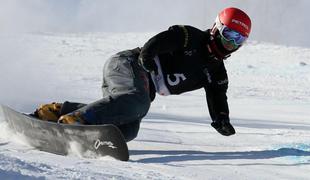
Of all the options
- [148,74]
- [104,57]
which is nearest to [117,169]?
[148,74]

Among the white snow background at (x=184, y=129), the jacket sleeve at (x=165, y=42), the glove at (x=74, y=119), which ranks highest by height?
the jacket sleeve at (x=165, y=42)

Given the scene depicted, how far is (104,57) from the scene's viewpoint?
19.6 meters

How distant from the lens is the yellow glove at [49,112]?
451cm

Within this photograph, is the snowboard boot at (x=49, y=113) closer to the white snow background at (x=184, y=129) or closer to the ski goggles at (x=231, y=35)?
the white snow background at (x=184, y=129)

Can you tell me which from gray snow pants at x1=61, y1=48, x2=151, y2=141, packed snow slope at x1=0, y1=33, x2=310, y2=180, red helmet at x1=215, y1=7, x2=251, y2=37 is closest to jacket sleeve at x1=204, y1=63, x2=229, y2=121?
packed snow slope at x1=0, y1=33, x2=310, y2=180

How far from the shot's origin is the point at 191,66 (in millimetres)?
4664

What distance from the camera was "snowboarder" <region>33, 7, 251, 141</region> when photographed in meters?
4.30

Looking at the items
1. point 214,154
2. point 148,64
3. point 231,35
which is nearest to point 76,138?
point 148,64

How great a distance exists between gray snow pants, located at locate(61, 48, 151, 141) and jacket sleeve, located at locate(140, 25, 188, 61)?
217 mm

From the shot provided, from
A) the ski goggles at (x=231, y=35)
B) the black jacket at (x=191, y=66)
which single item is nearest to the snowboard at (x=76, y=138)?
the black jacket at (x=191, y=66)

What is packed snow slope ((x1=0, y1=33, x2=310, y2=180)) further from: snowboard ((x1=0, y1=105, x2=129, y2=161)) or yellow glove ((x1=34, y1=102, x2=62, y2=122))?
yellow glove ((x1=34, y1=102, x2=62, y2=122))

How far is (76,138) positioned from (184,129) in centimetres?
Result: 219

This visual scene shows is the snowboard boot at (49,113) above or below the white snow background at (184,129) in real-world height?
above

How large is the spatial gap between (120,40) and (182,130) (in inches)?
861
